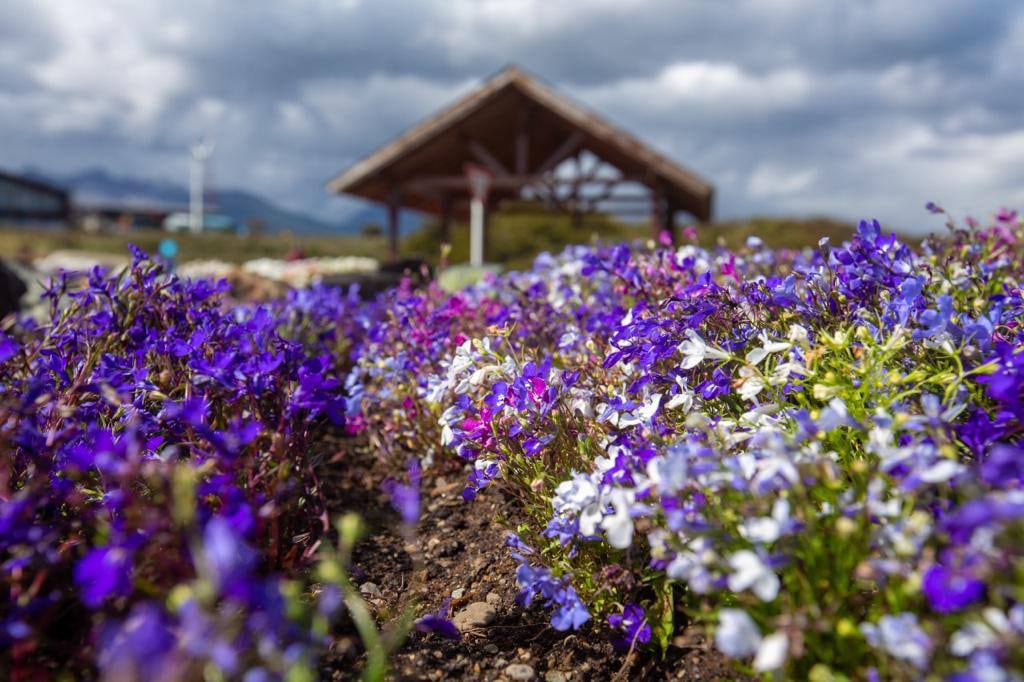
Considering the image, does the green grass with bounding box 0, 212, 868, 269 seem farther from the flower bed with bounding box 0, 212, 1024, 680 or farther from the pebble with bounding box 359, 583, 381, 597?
the pebble with bounding box 359, 583, 381, 597

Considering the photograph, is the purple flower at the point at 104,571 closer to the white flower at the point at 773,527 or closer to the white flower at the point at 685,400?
the white flower at the point at 773,527

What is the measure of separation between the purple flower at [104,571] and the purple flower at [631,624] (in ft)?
3.89

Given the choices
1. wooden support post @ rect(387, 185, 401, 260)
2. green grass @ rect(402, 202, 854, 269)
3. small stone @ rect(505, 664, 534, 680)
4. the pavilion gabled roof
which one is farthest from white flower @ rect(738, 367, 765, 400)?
green grass @ rect(402, 202, 854, 269)

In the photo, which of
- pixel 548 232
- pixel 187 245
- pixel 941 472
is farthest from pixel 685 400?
pixel 187 245

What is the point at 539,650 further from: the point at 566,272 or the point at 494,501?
the point at 566,272

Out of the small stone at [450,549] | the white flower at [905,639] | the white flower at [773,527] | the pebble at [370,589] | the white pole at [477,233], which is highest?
the white pole at [477,233]

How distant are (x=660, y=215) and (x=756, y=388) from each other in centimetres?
1206

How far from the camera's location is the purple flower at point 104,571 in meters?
1.19

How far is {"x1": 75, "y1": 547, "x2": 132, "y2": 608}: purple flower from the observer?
3.89 ft

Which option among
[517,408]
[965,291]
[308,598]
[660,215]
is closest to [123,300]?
[308,598]

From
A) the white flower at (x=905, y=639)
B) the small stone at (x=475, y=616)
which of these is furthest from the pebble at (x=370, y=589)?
the white flower at (x=905, y=639)

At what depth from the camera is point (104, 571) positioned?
4.04 feet

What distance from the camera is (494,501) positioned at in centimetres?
293

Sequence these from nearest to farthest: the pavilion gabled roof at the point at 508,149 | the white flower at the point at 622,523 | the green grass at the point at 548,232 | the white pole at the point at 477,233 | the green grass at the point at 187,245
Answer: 1. the white flower at the point at 622,523
2. the pavilion gabled roof at the point at 508,149
3. the white pole at the point at 477,233
4. the green grass at the point at 548,232
5. the green grass at the point at 187,245
